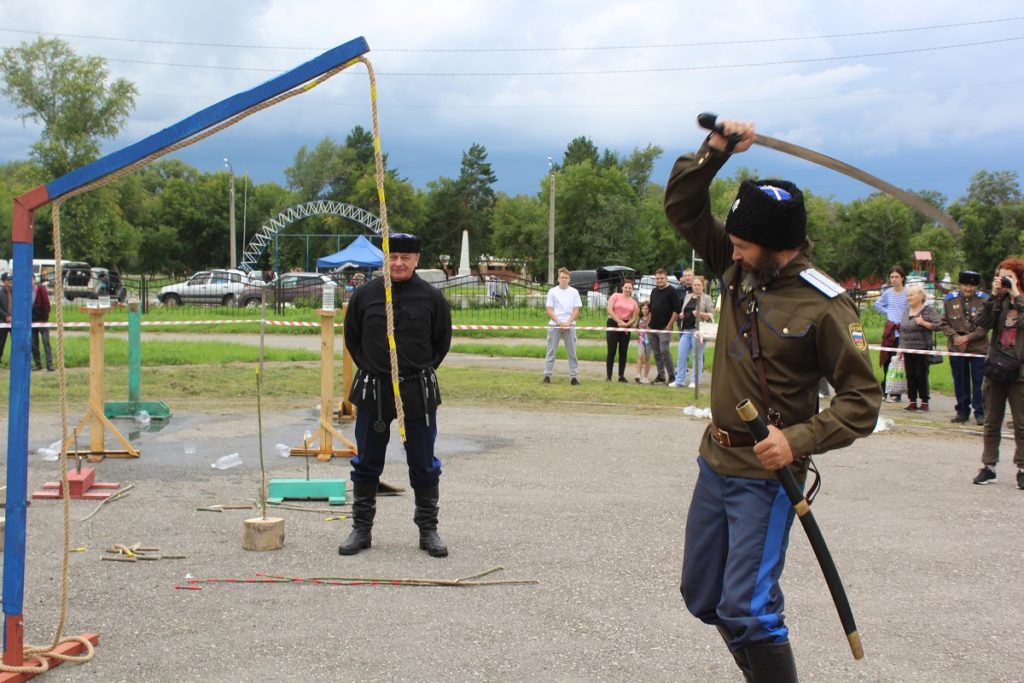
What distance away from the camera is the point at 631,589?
5680 mm

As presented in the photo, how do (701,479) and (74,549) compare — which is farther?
(74,549)

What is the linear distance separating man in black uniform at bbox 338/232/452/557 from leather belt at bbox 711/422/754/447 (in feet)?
9.62

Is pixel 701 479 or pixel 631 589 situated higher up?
pixel 701 479

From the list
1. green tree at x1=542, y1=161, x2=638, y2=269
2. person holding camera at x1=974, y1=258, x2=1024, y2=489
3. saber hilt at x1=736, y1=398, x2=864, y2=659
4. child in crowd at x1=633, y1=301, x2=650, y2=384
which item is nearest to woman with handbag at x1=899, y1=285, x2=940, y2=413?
child in crowd at x1=633, y1=301, x2=650, y2=384

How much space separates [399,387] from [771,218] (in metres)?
3.29

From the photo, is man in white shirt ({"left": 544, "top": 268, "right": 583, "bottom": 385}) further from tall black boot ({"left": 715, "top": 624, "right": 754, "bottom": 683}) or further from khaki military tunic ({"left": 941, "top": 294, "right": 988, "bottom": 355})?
tall black boot ({"left": 715, "top": 624, "right": 754, "bottom": 683})

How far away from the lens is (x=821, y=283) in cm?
357

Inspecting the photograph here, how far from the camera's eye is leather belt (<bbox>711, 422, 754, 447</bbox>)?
363 centimetres

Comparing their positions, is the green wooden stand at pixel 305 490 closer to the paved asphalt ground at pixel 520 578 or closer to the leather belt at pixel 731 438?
the paved asphalt ground at pixel 520 578

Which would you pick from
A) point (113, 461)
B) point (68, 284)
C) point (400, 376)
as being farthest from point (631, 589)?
point (68, 284)

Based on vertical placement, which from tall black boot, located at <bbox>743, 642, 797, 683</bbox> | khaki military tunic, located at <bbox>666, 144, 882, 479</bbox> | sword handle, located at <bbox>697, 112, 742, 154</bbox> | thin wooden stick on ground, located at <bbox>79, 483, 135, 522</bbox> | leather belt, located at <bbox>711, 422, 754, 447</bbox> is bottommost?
thin wooden stick on ground, located at <bbox>79, 483, 135, 522</bbox>

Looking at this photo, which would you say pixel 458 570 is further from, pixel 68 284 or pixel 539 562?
pixel 68 284

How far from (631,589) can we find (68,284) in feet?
124

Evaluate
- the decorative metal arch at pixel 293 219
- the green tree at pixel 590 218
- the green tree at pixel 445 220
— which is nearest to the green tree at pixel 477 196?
the green tree at pixel 445 220
